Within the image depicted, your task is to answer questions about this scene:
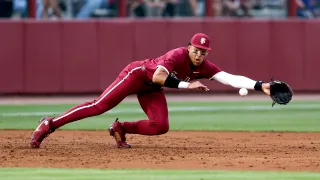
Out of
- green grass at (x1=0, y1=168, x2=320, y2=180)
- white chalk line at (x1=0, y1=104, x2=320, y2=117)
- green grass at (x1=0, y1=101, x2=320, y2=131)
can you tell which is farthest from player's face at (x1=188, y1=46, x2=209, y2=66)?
white chalk line at (x1=0, y1=104, x2=320, y2=117)

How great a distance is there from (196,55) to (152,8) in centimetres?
1098

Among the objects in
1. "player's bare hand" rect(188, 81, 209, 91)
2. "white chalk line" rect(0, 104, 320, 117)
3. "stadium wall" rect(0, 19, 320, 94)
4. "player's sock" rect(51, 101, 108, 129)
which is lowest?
"white chalk line" rect(0, 104, 320, 117)

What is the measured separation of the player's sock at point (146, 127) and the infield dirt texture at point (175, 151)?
0.23m

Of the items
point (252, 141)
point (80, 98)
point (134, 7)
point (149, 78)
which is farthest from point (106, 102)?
point (134, 7)

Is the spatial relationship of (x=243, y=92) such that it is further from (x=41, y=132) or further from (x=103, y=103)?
(x=41, y=132)

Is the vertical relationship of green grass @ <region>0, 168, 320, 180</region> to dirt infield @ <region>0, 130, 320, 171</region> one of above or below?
above

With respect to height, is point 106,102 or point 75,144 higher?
point 106,102

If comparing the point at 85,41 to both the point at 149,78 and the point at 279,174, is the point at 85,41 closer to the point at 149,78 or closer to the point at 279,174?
the point at 149,78

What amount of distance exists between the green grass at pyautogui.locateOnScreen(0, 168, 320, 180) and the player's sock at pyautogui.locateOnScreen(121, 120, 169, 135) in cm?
194

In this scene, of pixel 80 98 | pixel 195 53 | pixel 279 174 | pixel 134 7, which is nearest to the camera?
pixel 279 174

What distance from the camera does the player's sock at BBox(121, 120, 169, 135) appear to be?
1091 centimetres

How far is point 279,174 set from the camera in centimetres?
877

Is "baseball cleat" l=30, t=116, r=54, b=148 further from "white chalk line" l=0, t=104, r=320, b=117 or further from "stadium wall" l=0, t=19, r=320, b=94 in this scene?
"stadium wall" l=0, t=19, r=320, b=94

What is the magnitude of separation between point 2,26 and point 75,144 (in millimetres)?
8831
